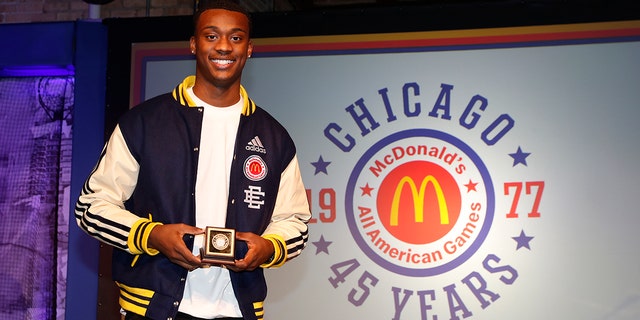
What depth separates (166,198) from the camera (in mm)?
2102

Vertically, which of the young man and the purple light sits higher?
the purple light

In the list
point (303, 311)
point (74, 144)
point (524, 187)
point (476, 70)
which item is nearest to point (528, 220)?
point (524, 187)

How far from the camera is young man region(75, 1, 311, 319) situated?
202 centimetres

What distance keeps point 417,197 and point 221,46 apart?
7.85 ft

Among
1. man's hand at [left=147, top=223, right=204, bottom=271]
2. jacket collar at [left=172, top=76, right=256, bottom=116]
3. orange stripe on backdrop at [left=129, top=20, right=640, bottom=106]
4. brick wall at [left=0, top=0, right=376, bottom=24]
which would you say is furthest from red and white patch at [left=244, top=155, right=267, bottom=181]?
brick wall at [left=0, top=0, right=376, bottom=24]

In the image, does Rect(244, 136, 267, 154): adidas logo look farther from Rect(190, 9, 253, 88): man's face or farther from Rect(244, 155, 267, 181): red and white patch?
Rect(190, 9, 253, 88): man's face

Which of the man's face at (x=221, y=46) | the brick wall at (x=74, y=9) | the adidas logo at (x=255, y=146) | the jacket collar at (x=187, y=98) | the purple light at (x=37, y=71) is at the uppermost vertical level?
the brick wall at (x=74, y=9)

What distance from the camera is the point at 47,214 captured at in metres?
4.75

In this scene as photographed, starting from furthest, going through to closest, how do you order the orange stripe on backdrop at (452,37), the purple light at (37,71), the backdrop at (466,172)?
1. the purple light at (37,71)
2. the orange stripe on backdrop at (452,37)
3. the backdrop at (466,172)

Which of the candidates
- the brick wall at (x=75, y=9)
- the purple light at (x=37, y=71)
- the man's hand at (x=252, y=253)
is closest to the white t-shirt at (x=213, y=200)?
the man's hand at (x=252, y=253)

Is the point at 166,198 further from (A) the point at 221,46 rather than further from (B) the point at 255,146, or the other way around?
(A) the point at 221,46

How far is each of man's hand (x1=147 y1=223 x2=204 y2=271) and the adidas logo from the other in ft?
1.08

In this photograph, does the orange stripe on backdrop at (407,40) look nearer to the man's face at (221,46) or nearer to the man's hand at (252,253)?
the man's face at (221,46)

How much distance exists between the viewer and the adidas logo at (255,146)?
7.25ft
